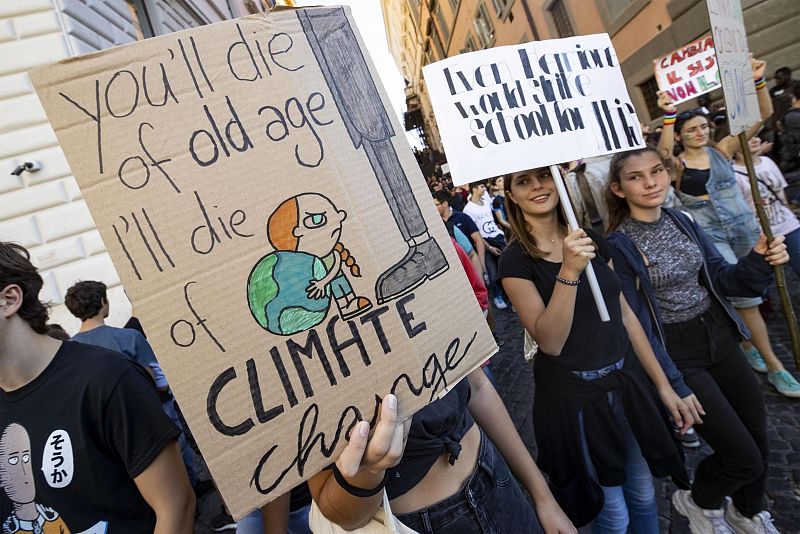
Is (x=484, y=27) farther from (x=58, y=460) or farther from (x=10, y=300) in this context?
(x=58, y=460)

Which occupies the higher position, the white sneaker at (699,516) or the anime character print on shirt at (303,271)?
the anime character print on shirt at (303,271)

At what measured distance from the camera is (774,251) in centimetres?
199

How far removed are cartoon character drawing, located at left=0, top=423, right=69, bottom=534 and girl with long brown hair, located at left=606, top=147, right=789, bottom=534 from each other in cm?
224

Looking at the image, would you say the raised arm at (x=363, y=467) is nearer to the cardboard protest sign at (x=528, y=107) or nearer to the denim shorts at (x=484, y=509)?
the denim shorts at (x=484, y=509)

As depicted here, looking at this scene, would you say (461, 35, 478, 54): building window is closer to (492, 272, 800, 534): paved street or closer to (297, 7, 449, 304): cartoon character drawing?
(492, 272, 800, 534): paved street

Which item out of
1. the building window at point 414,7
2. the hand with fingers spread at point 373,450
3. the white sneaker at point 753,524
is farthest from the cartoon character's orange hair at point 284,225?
the building window at point 414,7

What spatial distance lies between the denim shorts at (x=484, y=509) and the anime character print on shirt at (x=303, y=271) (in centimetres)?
66

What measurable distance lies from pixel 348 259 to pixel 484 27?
26293mm

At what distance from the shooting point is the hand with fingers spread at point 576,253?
1632 millimetres

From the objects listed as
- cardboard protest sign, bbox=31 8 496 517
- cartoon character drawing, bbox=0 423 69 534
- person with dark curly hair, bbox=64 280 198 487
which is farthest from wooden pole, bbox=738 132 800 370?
person with dark curly hair, bbox=64 280 198 487

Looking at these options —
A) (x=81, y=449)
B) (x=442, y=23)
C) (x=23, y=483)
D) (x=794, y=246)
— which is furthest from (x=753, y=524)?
(x=442, y=23)

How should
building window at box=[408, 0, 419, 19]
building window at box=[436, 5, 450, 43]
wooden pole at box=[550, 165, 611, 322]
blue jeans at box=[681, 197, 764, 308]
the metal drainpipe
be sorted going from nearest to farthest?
wooden pole at box=[550, 165, 611, 322]
blue jeans at box=[681, 197, 764, 308]
the metal drainpipe
building window at box=[436, 5, 450, 43]
building window at box=[408, 0, 419, 19]

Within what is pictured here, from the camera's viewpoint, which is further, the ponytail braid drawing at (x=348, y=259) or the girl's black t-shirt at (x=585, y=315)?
the girl's black t-shirt at (x=585, y=315)

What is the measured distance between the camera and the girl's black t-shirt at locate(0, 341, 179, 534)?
125cm
